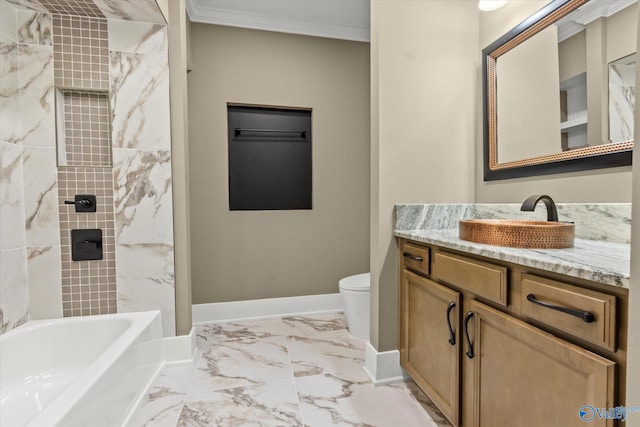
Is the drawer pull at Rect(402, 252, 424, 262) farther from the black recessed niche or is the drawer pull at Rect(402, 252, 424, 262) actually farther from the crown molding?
the black recessed niche

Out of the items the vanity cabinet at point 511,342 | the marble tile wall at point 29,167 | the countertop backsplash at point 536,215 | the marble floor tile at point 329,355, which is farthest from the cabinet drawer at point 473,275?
the marble tile wall at point 29,167

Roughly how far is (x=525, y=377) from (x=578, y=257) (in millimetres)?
390

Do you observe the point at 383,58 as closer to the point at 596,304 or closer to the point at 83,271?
the point at 596,304

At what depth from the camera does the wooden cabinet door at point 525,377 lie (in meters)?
0.74

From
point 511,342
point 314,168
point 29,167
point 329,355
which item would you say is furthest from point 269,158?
point 511,342

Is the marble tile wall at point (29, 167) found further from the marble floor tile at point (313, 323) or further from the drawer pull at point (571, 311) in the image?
the drawer pull at point (571, 311)

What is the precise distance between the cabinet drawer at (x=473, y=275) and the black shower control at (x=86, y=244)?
6.39 feet

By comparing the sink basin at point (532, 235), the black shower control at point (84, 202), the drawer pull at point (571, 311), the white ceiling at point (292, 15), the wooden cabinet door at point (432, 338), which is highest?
the white ceiling at point (292, 15)

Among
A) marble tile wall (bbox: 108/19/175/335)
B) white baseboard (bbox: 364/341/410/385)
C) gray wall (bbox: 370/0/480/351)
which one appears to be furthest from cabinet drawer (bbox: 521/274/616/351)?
marble tile wall (bbox: 108/19/175/335)

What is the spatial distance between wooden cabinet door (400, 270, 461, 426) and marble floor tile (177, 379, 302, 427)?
0.65m

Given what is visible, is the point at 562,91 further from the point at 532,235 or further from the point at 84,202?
the point at 84,202

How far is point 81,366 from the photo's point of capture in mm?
1720

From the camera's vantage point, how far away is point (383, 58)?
168 centimetres

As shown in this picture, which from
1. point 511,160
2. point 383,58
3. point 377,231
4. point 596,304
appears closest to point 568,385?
point 596,304
